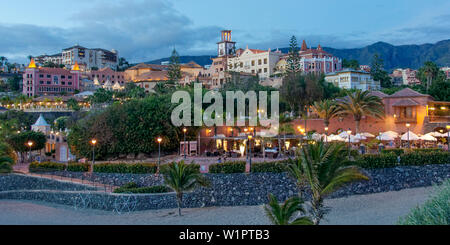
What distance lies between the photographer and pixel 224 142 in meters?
24.3

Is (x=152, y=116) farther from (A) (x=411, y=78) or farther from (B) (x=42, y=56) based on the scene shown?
(B) (x=42, y=56)

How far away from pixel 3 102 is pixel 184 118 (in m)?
55.3

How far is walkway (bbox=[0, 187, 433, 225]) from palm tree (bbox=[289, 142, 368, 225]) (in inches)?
178

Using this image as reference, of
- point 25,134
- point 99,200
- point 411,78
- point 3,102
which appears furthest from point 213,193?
point 411,78

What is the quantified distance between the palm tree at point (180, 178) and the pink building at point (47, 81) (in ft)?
228

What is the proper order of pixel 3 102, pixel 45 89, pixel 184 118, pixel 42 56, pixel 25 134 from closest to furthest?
pixel 184 118 → pixel 25 134 → pixel 3 102 → pixel 45 89 → pixel 42 56

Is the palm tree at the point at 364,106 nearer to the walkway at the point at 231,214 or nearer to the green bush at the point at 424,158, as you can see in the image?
the green bush at the point at 424,158

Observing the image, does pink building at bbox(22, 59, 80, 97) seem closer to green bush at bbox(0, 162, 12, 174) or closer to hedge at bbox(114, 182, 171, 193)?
green bush at bbox(0, 162, 12, 174)

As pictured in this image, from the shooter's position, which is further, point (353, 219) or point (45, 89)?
point (45, 89)

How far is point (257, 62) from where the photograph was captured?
216 feet

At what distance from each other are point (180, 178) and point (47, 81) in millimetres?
72169

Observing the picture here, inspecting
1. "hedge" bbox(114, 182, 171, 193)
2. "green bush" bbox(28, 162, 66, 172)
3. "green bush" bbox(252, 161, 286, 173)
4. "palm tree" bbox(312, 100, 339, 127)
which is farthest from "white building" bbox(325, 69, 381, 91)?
"green bush" bbox(28, 162, 66, 172)

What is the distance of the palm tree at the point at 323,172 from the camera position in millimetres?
8320

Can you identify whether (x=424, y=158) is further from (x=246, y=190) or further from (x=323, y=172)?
(x=323, y=172)
